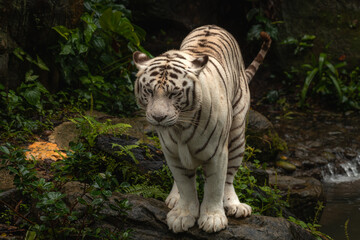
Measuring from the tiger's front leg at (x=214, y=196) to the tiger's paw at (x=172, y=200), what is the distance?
0.39m

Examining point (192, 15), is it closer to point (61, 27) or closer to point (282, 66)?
point (282, 66)

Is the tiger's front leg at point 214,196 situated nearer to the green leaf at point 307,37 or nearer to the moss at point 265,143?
the moss at point 265,143

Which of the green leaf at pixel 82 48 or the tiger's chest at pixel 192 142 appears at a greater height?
the tiger's chest at pixel 192 142

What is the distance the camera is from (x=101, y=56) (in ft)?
23.1

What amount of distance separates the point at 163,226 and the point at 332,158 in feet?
16.5

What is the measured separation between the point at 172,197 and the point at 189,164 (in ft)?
2.56

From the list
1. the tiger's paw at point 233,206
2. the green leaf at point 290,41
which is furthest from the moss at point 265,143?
the green leaf at point 290,41

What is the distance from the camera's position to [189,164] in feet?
11.0

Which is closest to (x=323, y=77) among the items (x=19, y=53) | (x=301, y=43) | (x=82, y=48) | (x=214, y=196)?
(x=301, y=43)

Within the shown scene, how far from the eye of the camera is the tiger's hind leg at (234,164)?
12.9ft

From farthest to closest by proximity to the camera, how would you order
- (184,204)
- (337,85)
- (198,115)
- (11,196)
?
(337,85) → (11,196) → (184,204) → (198,115)

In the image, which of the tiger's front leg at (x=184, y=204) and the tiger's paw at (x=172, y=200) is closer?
the tiger's front leg at (x=184, y=204)

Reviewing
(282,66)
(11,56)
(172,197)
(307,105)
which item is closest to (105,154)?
(172,197)

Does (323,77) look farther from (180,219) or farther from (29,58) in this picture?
(180,219)
